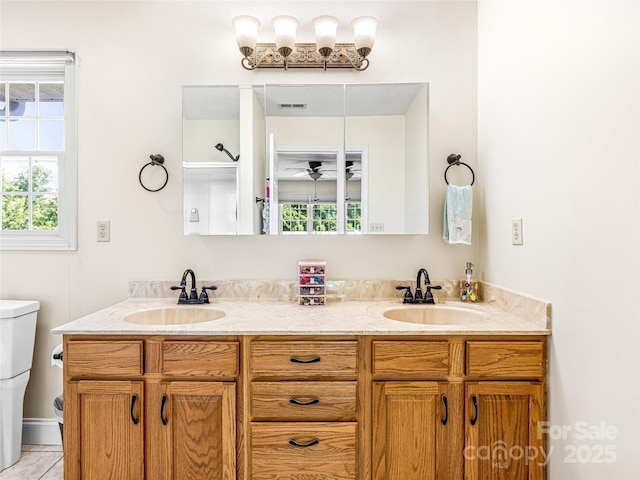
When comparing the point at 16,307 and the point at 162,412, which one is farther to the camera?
the point at 16,307

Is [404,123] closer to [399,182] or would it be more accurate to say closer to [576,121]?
[399,182]

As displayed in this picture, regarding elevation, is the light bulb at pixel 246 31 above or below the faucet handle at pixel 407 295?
above

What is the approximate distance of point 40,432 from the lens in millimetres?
2076

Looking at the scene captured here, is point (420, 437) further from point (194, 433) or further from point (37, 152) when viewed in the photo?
point (37, 152)

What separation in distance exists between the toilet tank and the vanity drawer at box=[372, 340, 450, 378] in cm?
182

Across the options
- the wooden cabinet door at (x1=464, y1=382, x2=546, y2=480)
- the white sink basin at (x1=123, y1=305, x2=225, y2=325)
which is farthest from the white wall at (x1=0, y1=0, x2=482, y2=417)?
the wooden cabinet door at (x1=464, y1=382, x2=546, y2=480)

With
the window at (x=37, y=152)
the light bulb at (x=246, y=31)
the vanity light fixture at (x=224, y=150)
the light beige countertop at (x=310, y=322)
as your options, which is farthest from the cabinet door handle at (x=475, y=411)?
the window at (x=37, y=152)

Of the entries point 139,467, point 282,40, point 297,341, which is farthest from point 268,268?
point 282,40

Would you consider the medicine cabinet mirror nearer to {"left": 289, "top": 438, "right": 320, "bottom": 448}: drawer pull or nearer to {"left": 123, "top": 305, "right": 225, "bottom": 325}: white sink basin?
{"left": 123, "top": 305, "right": 225, "bottom": 325}: white sink basin

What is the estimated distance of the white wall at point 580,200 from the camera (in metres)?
1.04

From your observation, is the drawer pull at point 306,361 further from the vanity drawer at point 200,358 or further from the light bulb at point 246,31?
the light bulb at point 246,31

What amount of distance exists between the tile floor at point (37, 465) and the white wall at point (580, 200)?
Result: 2275mm

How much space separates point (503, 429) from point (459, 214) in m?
0.99

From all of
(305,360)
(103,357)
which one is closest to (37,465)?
(103,357)
